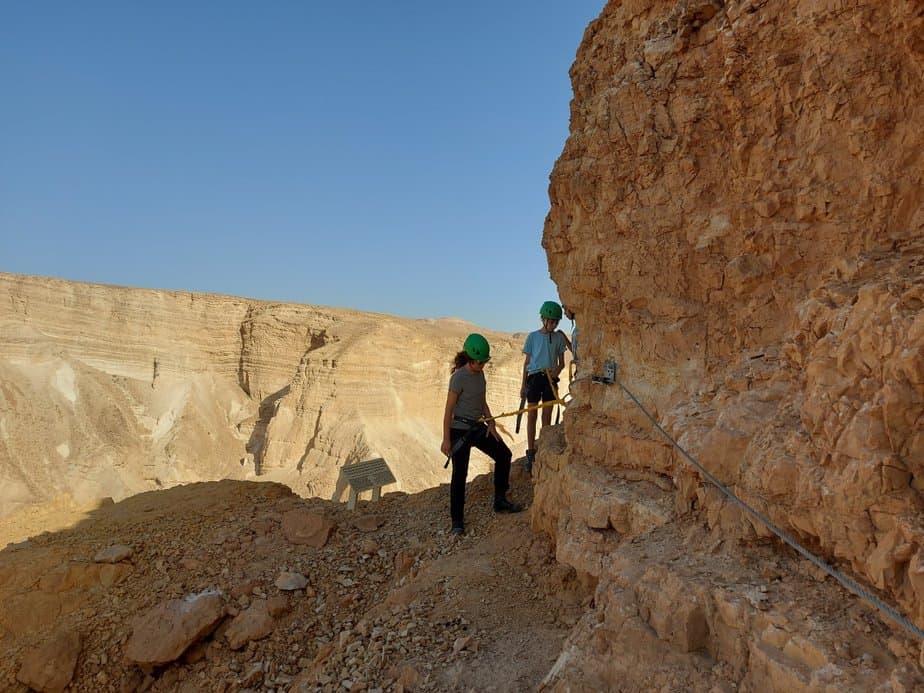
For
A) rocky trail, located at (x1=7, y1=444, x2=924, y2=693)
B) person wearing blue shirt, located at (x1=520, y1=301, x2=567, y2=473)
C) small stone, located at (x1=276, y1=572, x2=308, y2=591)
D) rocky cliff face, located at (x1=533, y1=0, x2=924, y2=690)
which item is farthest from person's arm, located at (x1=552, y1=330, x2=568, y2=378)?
small stone, located at (x1=276, y1=572, x2=308, y2=591)

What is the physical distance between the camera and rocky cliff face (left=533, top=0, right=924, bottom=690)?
1.93m

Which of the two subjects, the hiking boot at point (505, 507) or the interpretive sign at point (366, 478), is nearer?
the hiking boot at point (505, 507)

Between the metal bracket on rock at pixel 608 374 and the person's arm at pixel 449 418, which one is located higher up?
the metal bracket on rock at pixel 608 374

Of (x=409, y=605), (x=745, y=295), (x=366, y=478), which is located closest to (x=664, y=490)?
(x=745, y=295)

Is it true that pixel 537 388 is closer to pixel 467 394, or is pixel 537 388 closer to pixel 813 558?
pixel 467 394

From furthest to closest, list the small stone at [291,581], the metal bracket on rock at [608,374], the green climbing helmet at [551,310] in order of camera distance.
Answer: the green climbing helmet at [551,310] → the small stone at [291,581] → the metal bracket on rock at [608,374]

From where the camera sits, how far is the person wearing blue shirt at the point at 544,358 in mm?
5625

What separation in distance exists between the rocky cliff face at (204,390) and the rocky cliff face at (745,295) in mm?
16199

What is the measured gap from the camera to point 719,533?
2.49 metres

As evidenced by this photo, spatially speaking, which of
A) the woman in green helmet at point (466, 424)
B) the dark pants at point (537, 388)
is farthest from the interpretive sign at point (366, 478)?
the dark pants at point (537, 388)

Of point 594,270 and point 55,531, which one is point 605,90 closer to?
point 594,270

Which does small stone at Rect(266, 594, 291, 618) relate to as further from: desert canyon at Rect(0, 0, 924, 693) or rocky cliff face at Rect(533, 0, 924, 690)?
rocky cliff face at Rect(533, 0, 924, 690)

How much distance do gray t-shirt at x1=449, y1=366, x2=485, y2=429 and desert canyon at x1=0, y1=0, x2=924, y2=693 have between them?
27.9 inches

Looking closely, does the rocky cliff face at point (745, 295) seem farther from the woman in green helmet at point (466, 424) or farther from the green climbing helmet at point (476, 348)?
the green climbing helmet at point (476, 348)
